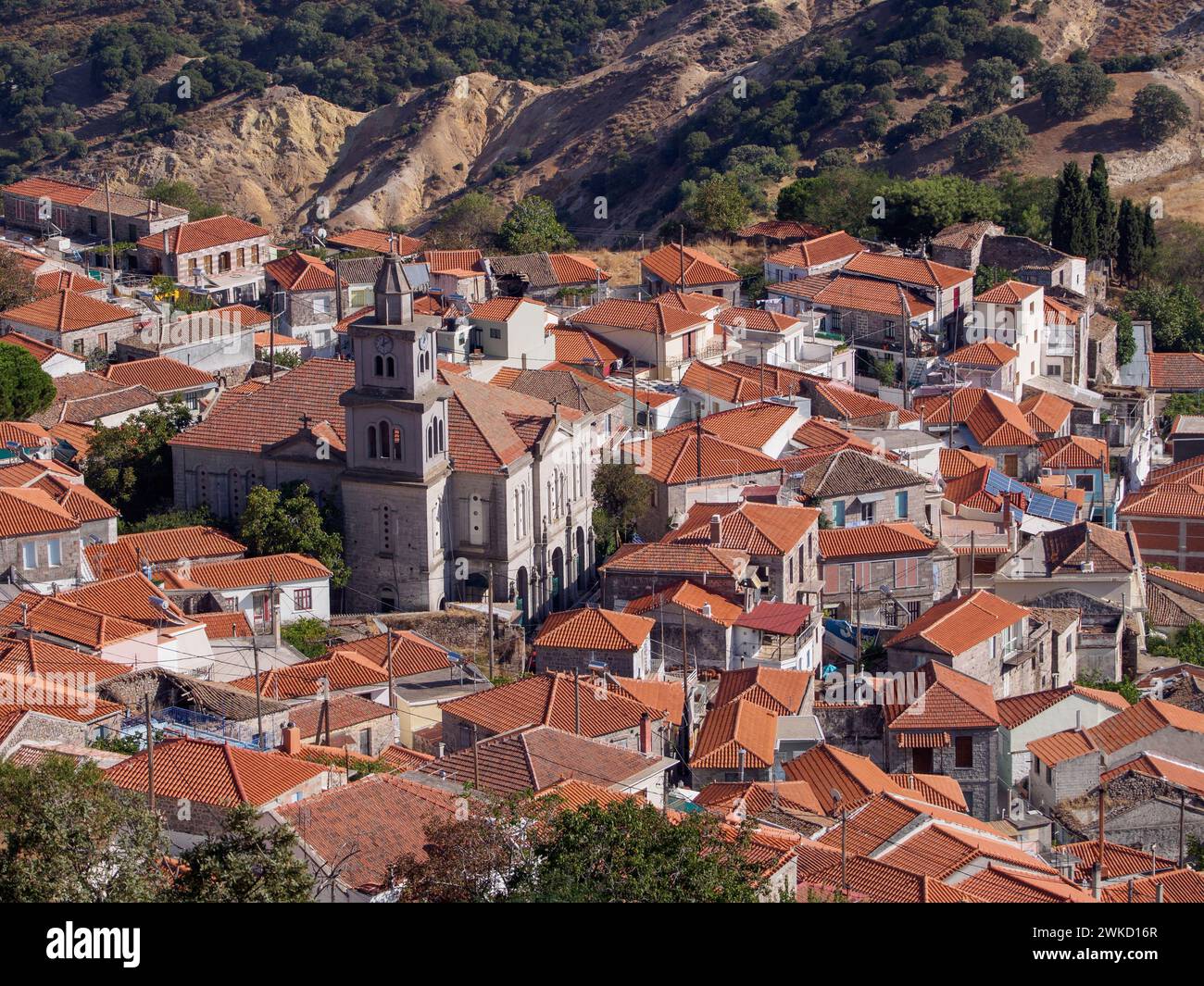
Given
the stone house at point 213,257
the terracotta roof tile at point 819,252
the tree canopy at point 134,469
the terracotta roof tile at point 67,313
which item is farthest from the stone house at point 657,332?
the tree canopy at point 134,469

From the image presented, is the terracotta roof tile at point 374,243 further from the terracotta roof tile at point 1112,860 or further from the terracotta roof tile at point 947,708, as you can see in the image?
the terracotta roof tile at point 1112,860

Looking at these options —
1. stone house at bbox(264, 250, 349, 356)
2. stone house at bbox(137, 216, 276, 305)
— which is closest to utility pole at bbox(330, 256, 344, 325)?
stone house at bbox(264, 250, 349, 356)

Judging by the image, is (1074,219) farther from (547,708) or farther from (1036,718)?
(547,708)

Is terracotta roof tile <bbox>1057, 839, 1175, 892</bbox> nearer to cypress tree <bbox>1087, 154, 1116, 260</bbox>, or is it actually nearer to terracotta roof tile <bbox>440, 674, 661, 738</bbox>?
terracotta roof tile <bbox>440, 674, 661, 738</bbox>

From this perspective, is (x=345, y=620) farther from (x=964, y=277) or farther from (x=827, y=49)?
(x=827, y=49)

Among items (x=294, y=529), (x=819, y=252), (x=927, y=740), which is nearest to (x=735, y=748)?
(x=927, y=740)
